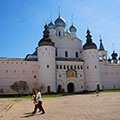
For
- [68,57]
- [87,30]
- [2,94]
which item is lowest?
[2,94]

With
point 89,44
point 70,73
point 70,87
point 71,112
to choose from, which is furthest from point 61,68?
point 71,112

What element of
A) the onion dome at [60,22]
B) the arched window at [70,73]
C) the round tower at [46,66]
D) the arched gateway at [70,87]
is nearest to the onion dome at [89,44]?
the arched window at [70,73]

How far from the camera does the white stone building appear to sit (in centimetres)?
3281

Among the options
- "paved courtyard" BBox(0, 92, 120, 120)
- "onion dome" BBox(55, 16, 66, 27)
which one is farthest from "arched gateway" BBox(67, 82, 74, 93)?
"paved courtyard" BBox(0, 92, 120, 120)

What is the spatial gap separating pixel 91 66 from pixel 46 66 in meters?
11.5

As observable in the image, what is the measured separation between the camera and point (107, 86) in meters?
41.2

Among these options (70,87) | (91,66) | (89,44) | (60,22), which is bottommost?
(70,87)

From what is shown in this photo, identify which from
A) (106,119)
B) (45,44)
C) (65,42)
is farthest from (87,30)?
(106,119)

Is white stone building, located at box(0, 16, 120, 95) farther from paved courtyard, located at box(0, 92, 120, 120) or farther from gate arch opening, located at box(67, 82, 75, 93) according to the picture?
paved courtyard, located at box(0, 92, 120, 120)

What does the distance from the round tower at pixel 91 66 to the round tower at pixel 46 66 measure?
8837 millimetres

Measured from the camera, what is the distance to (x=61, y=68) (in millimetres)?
36000

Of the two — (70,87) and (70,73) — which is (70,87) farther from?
(70,73)

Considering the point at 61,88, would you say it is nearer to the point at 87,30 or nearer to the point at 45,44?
the point at 45,44

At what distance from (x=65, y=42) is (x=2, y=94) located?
19.9m
